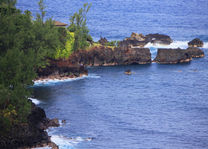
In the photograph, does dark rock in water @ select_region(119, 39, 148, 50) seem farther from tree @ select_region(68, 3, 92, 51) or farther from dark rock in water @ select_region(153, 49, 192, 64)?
tree @ select_region(68, 3, 92, 51)

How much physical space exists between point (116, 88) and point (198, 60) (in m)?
39.4

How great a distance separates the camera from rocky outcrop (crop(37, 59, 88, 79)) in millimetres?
Result: 109044

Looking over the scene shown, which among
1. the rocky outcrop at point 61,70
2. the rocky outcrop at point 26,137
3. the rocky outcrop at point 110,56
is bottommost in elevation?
the rocky outcrop at point 26,137

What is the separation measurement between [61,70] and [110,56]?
19.3 m

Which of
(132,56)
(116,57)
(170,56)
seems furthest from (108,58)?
(170,56)

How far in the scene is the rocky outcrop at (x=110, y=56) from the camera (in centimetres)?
12338

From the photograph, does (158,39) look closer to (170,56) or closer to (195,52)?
(195,52)

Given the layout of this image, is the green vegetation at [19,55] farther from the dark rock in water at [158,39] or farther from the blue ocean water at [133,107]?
the dark rock in water at [158,39]

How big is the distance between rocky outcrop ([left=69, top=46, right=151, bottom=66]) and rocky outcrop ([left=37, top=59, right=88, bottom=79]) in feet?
22.6

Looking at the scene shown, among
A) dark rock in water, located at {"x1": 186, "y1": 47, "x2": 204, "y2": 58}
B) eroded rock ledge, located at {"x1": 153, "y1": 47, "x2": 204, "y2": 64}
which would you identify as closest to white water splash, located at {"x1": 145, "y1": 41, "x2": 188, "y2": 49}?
dark rock in water, located at {"x1": 186, "y1": 47, "x2": 204, "y2": 58}

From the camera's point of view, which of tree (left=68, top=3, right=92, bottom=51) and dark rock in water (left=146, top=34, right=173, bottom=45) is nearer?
tree (left=68, top=3, right=92, bottom=51)

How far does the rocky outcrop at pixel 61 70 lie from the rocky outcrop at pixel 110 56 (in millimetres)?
6885

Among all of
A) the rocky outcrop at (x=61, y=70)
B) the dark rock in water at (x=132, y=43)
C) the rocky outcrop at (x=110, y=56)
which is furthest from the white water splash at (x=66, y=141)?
the dark rock in water at (x=132, y=43)

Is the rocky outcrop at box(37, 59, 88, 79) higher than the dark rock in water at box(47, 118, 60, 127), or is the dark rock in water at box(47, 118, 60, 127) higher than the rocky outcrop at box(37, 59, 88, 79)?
the rocky outcrop at box(37, 59, 88, 79)
